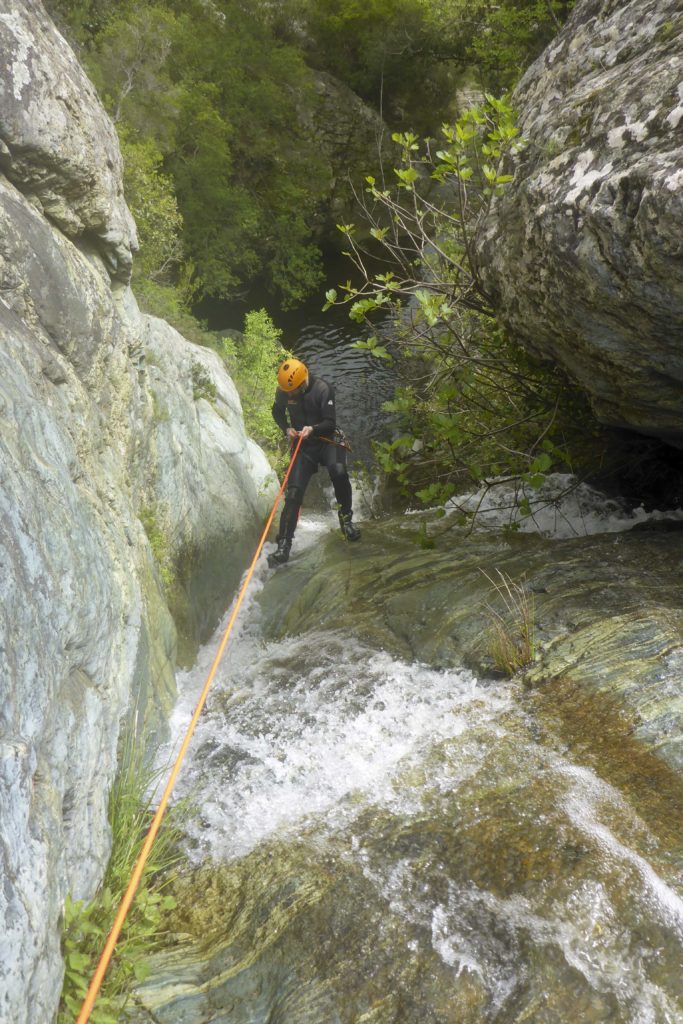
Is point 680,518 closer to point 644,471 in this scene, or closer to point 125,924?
point 644,471

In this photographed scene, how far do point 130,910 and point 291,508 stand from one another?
5.79 metres

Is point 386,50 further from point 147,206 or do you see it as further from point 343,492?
point 343,492

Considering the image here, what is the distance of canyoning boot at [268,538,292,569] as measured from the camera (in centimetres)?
927

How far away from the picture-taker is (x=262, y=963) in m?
3.61

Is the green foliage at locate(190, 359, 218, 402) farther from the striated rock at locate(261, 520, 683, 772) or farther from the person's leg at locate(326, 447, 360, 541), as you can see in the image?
the striated rock at locate(261, 520, 683, 772)

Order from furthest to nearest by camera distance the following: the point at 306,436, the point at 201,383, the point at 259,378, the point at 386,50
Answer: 1. the point at 386,50
2. the point at 259,378
3. the point at 201,383
4. the point at 306,436

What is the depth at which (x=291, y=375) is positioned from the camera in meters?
8.48

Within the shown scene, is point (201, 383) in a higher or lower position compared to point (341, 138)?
lower

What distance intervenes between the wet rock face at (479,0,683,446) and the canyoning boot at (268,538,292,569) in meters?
4.46

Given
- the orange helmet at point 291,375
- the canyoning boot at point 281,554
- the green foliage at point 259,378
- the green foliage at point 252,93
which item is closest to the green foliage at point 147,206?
the green foliage at point 252,93

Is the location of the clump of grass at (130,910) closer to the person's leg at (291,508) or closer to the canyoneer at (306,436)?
the person's leg at (291,508)

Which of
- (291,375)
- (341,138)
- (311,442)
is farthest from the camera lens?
(341,138)

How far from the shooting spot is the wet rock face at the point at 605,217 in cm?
415

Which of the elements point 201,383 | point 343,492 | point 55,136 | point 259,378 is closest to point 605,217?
point 55,136
